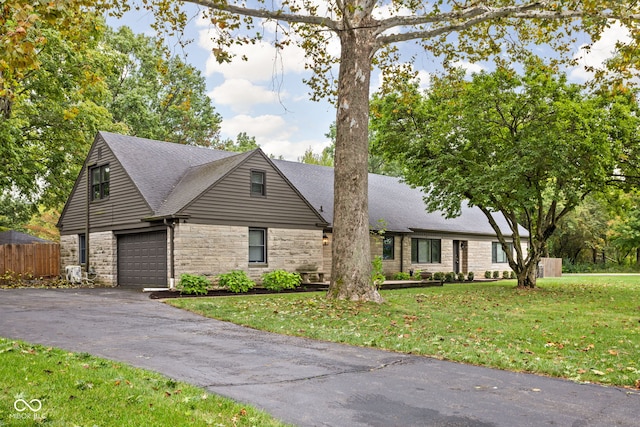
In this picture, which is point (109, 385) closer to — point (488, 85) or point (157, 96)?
point (488, 85)

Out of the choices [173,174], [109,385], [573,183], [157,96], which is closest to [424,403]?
[109,385]

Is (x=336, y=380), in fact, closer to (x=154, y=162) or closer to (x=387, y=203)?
(x=154, y=162)

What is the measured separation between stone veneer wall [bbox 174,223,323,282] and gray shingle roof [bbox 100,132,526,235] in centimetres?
123

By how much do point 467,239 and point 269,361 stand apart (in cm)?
2740

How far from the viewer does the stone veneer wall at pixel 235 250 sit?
1988 centimetres

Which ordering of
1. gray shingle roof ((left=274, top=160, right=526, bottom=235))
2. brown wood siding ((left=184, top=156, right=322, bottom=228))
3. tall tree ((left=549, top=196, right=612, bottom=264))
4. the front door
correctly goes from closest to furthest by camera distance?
brown wood siding ((left=184, top=156, right=322, bottom=228)), gray shingle roof ((left=274, top=160, right=526, bottom=235)), the front door, tall tree ((left=549, top=196, right=612, bottom=264))

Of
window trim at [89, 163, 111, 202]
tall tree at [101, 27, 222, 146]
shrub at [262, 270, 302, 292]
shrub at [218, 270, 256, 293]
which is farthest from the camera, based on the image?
tall tree at [101, 27, 222, 146]

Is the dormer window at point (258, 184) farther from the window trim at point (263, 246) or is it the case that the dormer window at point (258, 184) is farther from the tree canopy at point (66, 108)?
the tree canopy at point (66, 108)

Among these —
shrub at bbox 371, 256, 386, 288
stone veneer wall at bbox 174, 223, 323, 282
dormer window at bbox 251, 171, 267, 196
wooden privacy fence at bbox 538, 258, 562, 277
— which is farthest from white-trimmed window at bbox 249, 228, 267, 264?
wooden privacy fence at bbox 538, 258, 562, 277

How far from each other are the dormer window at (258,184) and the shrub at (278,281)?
335 cm

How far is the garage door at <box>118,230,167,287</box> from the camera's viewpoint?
68.4ft

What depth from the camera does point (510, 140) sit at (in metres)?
20.7

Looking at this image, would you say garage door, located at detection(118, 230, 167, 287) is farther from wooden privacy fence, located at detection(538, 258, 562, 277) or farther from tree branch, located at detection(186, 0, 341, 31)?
wooden privacy fence, located at detection(538, 258, 562, 277)

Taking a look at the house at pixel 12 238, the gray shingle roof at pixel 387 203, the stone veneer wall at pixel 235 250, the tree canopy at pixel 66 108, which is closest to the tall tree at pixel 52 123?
the tree canopy at pixel 66 108
